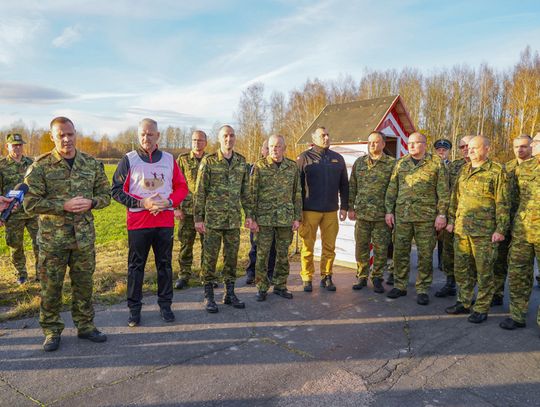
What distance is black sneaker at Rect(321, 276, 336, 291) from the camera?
5.78 metres

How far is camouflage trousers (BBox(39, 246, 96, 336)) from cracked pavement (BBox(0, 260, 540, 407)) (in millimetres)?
220

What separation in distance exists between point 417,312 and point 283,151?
9.25ft

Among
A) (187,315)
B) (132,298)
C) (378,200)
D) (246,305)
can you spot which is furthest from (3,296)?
(378,200)

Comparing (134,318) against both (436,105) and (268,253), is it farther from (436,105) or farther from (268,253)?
(436,105)

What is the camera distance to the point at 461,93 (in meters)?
39.7

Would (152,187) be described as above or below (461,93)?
below

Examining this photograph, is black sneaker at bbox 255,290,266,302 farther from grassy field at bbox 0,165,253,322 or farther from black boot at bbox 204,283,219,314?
grassy field at bbox 0,165,253,322

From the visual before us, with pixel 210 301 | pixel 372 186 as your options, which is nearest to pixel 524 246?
pixel 372 186

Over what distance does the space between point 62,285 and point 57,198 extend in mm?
902

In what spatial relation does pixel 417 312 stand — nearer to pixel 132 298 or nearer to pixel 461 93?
pixel 132 298

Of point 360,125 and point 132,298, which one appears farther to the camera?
point 360,125

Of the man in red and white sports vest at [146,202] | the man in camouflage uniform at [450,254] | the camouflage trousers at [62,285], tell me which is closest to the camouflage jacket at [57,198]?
the camouflage trousers at [62,285]

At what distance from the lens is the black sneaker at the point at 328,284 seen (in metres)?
5.78

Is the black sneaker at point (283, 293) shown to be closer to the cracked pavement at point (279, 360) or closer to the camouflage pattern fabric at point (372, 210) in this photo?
the cracked pavement at point (279, 360)
